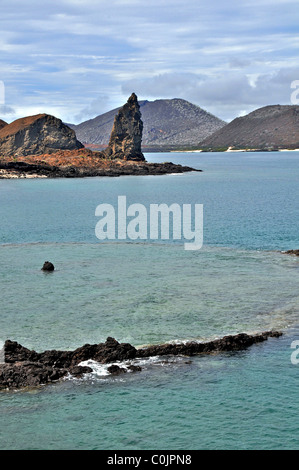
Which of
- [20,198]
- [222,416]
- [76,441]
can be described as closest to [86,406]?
[76,441]

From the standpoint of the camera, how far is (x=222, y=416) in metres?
21.1

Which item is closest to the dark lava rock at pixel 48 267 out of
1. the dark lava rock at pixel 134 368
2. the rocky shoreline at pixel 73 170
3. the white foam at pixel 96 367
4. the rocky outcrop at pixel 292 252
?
the rocky outcrop at pixel 292 252

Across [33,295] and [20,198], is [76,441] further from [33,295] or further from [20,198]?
[20,198]

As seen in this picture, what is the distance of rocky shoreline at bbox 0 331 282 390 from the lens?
23.5 meters

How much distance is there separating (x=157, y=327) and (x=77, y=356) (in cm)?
621

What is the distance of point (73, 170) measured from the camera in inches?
6914

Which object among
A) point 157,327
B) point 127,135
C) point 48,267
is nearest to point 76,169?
point 127,135

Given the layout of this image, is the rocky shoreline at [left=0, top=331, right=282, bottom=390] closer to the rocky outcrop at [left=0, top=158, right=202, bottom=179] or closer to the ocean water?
the ocean water

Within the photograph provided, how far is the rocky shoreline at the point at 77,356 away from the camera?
2350cm

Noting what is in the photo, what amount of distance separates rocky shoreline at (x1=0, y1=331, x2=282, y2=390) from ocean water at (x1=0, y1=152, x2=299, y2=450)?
58 centimetres

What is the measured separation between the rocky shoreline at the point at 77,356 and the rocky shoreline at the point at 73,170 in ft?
487

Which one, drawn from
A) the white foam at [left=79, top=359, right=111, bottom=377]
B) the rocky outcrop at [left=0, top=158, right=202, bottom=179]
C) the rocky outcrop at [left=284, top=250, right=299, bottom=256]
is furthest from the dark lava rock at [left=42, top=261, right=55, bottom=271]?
the rocky outcrop at [left=0, top=158, right=202, bottom=179]

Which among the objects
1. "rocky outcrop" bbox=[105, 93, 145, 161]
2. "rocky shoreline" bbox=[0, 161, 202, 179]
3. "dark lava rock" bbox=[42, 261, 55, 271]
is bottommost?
"dark lava rock" bbox=[42, 261, 55, 271]
